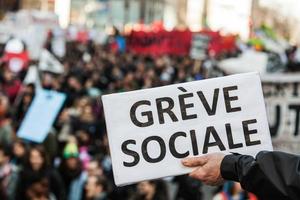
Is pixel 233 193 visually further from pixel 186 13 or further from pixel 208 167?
pixel 186 13

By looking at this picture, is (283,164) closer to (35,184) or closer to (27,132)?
(35,184)

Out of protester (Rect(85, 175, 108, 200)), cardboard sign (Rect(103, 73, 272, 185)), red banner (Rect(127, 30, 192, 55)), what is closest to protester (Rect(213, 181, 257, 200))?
protester (Rect(85, 175, 108, 200))

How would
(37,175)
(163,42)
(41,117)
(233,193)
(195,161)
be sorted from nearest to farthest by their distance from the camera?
(195,161) < (37,175) < (233,193) < (41,117) < (163,42)

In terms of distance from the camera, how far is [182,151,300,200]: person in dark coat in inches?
105

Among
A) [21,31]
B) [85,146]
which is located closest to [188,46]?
[21,31]

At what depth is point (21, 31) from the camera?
17.9 meters

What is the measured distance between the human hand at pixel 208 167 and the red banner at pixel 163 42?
23712 mm

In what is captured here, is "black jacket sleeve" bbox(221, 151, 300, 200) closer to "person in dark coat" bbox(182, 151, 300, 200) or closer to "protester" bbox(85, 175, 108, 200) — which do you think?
"person in dark coat" bbox(182, 151, 300, 200)

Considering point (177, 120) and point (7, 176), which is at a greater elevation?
point (177, 120)

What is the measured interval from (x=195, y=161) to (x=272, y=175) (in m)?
0.47

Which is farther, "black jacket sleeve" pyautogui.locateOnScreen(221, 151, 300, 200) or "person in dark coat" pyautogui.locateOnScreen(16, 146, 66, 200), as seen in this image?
"person in dark coat" pyautogui.locateOnScreen(16, 146, 66, 200)

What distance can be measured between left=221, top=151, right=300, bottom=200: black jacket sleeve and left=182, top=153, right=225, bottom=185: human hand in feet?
0.50

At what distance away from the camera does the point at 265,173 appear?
2723 mm

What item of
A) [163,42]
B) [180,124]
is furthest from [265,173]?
[163,42]
